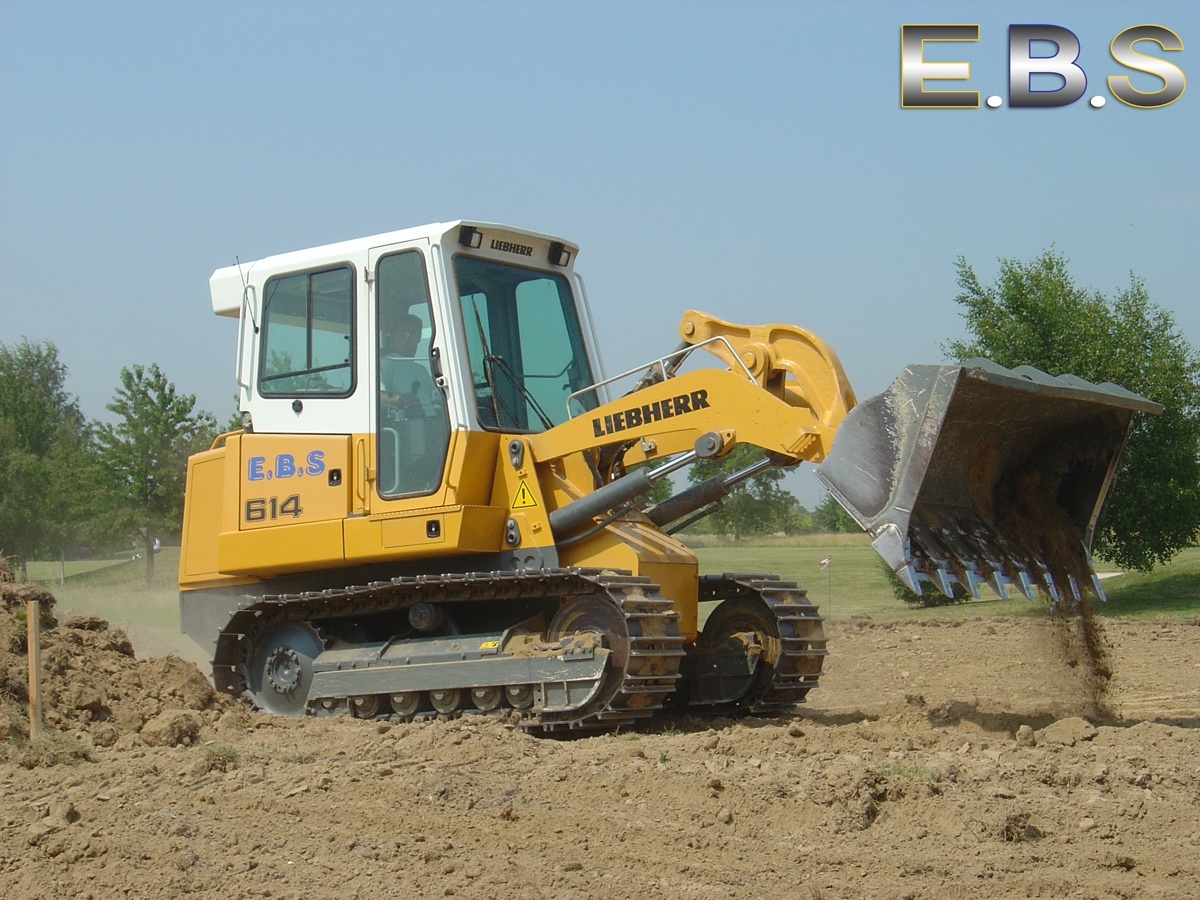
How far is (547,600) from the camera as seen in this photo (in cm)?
932

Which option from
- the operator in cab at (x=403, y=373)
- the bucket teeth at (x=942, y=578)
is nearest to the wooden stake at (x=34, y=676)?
the operator in cab at (x=403, y=373)

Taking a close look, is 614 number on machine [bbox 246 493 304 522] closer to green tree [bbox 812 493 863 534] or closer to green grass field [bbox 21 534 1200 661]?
green grass field [bbox 21 534 1200 661]

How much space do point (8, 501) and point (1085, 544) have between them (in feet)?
104

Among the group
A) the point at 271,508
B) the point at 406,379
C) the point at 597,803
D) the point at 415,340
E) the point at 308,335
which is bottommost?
the point at 597,803

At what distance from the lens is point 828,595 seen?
29.5m

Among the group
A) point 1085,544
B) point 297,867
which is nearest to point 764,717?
point 1085,544

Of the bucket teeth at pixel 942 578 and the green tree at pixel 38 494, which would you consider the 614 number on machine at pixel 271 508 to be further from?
the green tree at pixel 38 494

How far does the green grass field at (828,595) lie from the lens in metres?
18.2

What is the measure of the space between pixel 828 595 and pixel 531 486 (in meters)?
21.1

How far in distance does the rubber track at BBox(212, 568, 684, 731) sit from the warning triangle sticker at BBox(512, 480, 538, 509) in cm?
56

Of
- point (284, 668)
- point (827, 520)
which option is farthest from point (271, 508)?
point (827, 520)

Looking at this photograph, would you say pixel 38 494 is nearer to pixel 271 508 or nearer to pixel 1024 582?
pixel 271 508

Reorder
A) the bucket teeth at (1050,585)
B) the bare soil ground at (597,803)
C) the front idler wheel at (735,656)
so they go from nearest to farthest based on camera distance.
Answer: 1. the bare soil ground at (597,803)
2. the bucket teeth at (1050,585)
3. the front idler wheel at (735,656)

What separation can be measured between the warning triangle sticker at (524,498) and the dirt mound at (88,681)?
2702 millimetres
